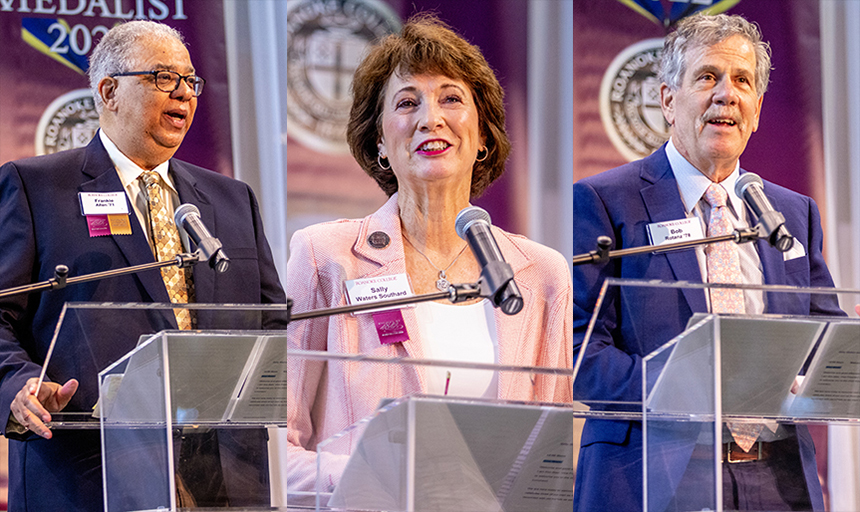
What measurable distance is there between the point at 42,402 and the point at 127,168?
927 millimetres

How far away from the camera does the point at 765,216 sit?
2.40 metres

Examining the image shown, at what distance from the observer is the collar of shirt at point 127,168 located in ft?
9.75

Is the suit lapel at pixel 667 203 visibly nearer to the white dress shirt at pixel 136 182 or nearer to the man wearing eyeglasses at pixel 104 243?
the man wearing eyeglasses at pixel 104 243

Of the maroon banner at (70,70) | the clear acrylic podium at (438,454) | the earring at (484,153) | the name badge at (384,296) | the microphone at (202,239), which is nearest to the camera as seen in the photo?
the clear acrylic podium at (438,454)

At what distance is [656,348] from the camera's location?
222 centimetres

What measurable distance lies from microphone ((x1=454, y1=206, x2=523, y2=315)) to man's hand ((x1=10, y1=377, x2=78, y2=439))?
1214mm

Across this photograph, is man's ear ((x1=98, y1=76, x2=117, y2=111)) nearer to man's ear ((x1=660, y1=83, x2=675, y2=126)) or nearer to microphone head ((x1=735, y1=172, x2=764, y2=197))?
man's ear ((x1=660, y1=83, x2=675, y2=126))

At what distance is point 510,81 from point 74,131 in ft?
5.71

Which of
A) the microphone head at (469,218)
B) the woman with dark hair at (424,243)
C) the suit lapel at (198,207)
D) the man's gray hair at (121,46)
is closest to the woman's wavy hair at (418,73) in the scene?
the woman with dark hair at (424,243)

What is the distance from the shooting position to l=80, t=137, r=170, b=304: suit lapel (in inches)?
109

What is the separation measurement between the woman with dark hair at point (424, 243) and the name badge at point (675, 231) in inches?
17.9

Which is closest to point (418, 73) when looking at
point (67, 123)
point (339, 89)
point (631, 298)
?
point (339, 89)

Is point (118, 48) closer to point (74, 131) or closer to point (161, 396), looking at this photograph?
point (74, 131)

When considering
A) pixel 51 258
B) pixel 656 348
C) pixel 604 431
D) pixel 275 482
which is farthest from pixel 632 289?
pixel 51 258
